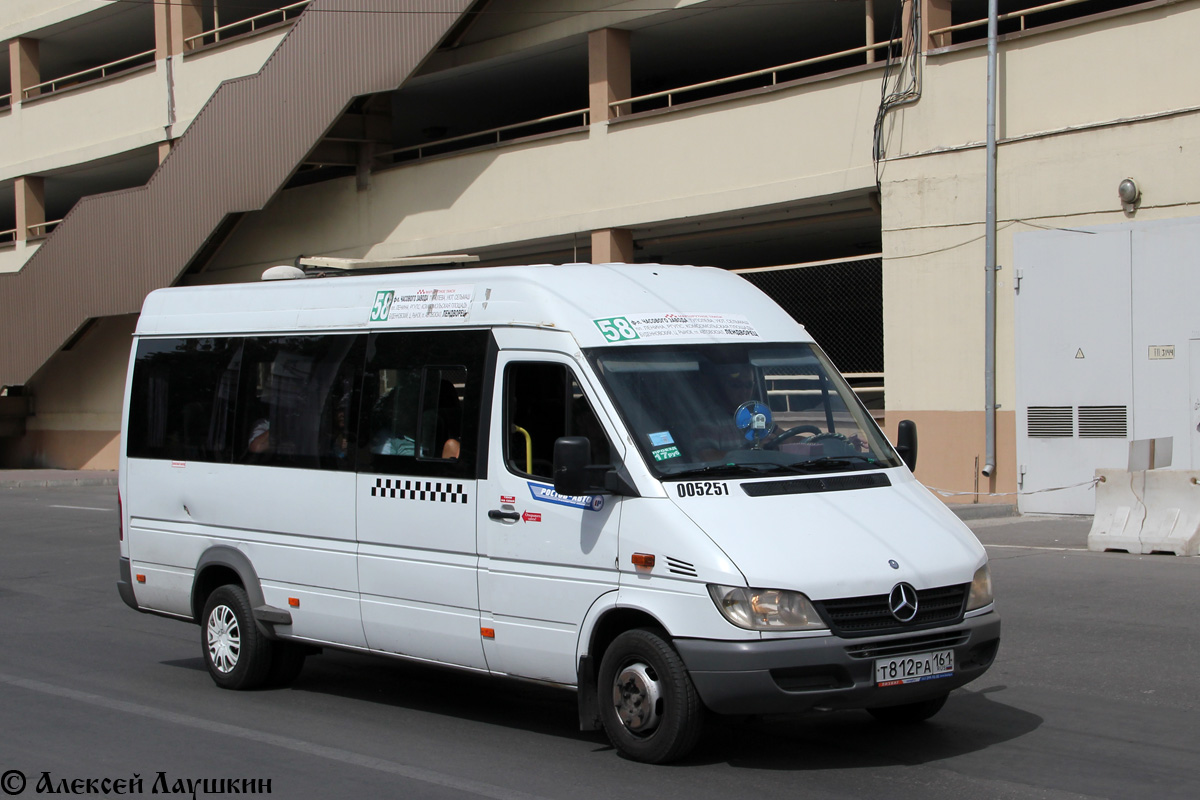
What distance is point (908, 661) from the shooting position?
19.6ft

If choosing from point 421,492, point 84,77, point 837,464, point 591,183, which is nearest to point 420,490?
point 421,492

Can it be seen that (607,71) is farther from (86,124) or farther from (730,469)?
(730,469)

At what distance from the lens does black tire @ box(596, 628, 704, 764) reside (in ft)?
19.6

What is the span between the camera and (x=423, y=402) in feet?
24.1

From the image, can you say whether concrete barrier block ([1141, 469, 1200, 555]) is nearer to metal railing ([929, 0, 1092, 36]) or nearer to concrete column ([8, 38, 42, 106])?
metal railing ([929, 0, 1092, 36])

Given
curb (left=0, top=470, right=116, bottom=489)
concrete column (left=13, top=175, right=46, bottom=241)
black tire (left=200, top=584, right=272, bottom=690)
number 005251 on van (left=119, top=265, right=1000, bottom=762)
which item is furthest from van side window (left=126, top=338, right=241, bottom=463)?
concrete column (left=13, top=175, right=46, bottom=241)

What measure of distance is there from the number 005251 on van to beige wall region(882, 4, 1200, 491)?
33.0 ft

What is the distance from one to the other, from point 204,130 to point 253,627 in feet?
70.0

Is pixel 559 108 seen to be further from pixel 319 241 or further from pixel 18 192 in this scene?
pixel 18 192

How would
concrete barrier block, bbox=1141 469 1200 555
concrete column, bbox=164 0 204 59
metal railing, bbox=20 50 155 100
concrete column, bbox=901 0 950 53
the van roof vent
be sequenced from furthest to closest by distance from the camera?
metal railing, bbox=20 50 155 100 < concrete column, bbox=164 0 204 59 < concrete column, bbox=901 0 950 53 < concrete barrier block, bbox=1141 469 1200 555 < the van roof vent

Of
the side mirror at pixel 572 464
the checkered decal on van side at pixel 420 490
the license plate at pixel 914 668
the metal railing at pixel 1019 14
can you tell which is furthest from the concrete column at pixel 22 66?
the license plate at pixel 914 668

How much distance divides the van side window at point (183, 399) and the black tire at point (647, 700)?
3453 mm

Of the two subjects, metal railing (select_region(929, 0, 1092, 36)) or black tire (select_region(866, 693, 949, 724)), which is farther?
metal railing (select_region(929, 0, 1092, 36))

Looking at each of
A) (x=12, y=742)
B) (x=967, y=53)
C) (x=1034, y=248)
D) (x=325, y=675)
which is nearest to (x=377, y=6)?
(x=967, y=53)
